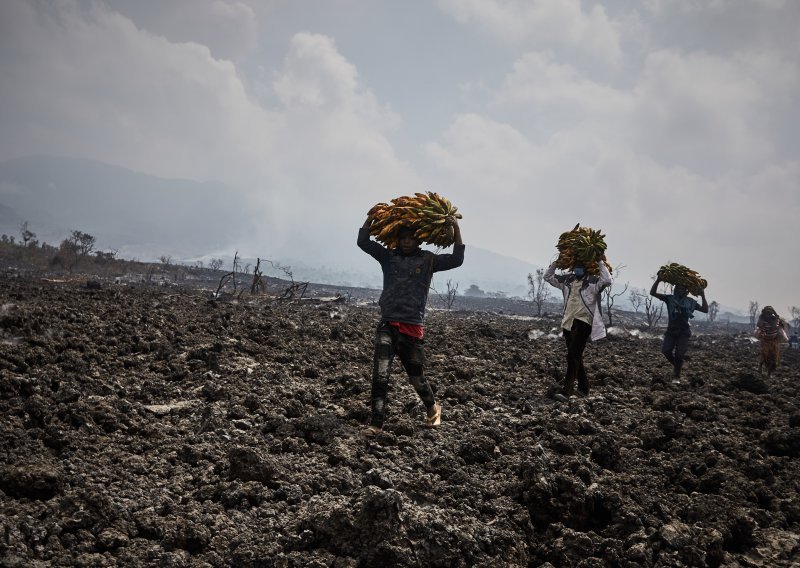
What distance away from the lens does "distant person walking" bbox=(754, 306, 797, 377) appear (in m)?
11.4

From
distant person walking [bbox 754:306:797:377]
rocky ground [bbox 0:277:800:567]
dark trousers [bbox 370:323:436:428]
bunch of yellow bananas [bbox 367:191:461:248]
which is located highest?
bunch of yellow bananas [bbox 367:191:461:248]

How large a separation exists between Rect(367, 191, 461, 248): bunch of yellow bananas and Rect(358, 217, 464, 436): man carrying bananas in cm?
9

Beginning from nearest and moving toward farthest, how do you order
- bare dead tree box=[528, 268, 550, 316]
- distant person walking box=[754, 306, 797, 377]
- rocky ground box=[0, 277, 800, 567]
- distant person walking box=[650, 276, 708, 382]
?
rocky ground box=[0, 277, 800, 567]
distant person walking box=[650, 276, 708, 382]
distant person walking box=[754, 306, 797, 377]
bare dead tree box=[528, 268, 550, 316]

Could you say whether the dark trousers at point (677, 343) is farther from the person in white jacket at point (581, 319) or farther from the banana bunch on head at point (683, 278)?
the person in white jacket at point (581, 319)

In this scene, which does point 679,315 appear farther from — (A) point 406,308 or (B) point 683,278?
(A) point 406,308

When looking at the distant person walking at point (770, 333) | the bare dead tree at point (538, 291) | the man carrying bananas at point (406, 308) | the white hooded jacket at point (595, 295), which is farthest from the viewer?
the bare dead tree at point (538, 291)

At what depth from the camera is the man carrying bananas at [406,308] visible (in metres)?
4.36

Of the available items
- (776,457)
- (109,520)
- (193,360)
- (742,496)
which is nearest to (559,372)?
(776,457)

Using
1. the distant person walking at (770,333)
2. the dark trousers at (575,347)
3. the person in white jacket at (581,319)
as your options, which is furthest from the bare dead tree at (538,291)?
the dark trousers at (575,347)

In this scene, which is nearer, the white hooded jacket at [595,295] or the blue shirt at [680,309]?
the white hooded jacket at [595,295]

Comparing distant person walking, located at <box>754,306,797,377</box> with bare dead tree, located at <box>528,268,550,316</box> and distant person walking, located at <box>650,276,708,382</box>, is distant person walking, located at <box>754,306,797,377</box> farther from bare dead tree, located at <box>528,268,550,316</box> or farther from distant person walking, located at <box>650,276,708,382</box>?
bare dead tree, located at <box>528,268,550,316</box>

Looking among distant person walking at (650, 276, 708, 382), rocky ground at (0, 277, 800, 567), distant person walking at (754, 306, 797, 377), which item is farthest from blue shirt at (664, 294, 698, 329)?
distant person walking at (754, 306, 797, 377)

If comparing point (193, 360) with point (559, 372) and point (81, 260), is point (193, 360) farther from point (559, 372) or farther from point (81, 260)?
point (81, 260)

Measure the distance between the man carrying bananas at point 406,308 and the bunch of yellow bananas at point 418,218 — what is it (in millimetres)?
93
